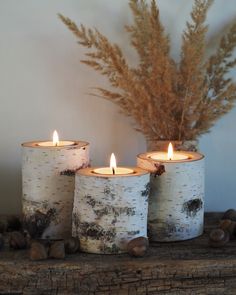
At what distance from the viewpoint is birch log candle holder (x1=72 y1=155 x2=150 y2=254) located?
686 mm

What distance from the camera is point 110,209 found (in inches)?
27.0

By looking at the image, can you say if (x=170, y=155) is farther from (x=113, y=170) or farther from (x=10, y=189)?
(x=10, y=189)

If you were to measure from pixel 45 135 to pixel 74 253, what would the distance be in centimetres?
32

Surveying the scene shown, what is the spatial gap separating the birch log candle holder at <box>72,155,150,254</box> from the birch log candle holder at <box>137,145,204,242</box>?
5 centimetres

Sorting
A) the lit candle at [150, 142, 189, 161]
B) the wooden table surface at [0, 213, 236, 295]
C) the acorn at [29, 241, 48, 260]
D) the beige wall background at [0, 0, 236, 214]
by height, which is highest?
the beige wall background at [0, 0, 236, 214]

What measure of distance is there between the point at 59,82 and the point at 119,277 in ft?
1.43

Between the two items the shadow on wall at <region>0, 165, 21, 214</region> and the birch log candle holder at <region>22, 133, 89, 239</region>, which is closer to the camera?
the birch log candle holder at <region>22, 133, 89, 239</region>

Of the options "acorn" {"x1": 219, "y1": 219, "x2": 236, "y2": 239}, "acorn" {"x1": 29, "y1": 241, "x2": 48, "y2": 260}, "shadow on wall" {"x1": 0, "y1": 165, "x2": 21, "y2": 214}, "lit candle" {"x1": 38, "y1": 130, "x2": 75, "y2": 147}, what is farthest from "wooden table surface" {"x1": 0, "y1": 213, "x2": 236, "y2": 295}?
"shadow on wall" {"x1": 0, "y1": 165, "x2": 21, "y2": 214}

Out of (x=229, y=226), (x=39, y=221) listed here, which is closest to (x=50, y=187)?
(x=39, y=221)

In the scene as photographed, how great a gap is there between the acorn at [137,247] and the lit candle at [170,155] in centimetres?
15

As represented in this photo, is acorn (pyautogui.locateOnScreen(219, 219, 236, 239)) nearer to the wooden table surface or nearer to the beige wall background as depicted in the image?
the wooden table surface

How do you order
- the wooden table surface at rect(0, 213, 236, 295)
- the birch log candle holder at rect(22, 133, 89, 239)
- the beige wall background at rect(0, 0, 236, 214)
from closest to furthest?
the wooden table surface at rect(0, 213, 236, 295) → the birch log candle holder at rect(22, 133, 89, 239) → the beige wall background at rect(0, 0, 236, 214)

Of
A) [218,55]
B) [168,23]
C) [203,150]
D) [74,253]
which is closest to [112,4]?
[168,23]

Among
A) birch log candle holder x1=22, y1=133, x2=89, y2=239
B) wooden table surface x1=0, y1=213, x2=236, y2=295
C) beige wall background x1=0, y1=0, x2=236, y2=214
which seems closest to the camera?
wooden table surface x1=0, y1=213, x2=236, y2=295
